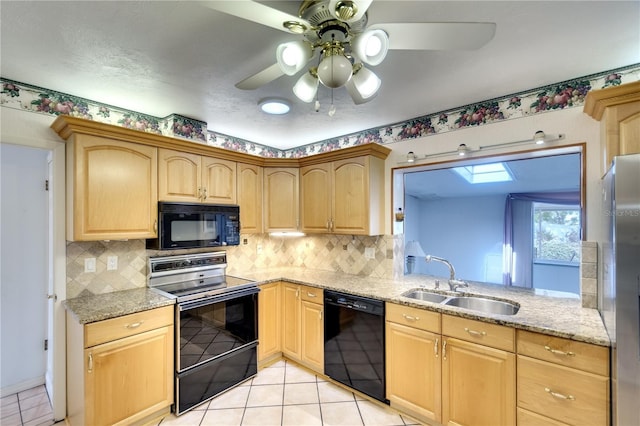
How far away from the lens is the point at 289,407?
233cm

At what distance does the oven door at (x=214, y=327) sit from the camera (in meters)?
2.26

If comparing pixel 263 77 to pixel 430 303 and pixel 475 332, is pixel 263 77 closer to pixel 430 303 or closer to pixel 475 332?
pixel 430 303

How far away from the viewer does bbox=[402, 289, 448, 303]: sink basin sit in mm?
2490

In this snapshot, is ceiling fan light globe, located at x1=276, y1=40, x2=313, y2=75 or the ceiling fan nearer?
the ceiling fan

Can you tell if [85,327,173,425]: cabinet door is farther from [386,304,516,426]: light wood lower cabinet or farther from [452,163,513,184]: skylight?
[452,163,513,184]: skylight

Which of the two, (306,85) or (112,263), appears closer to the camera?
(306,85)

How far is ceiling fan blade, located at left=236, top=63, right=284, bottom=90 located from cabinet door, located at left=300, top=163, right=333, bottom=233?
64.2 inches

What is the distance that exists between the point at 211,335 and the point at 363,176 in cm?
197

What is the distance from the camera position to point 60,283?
218 cm

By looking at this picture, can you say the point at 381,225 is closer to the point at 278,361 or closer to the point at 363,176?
the point at 363,176

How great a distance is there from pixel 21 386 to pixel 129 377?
4.80ft

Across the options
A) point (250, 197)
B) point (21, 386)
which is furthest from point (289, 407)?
point (21, 386)

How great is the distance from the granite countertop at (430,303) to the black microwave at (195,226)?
1.49 ft

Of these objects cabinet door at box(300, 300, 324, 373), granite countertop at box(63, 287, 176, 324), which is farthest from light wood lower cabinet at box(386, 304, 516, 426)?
granite countertop at box(63, 287, 176, 324)
